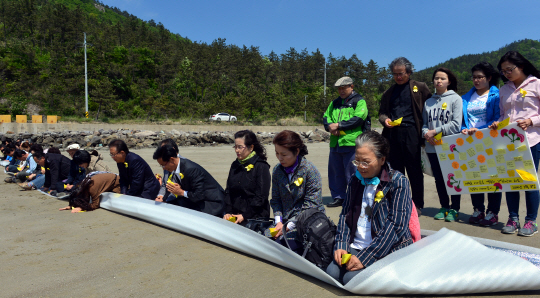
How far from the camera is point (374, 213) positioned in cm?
255

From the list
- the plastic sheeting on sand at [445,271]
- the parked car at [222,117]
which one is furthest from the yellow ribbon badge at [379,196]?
the parked car at [222,117]

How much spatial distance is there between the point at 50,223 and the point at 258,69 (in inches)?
2171

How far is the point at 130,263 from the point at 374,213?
217 cm

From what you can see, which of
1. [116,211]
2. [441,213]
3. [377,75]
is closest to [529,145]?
[441,213]

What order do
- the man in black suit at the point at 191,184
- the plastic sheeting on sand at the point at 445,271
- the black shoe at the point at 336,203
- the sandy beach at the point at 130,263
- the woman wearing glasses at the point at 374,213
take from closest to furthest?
the plastic sheeting on sand at the point at 445,271 < the woman wearing glasses at the point at 374,213 < the sandy beach at the point at 130,263 < the man in black suit at the point at 191,184 < the black shoe at the point at 336,203

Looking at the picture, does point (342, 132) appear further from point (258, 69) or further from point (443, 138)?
point (258, 69)

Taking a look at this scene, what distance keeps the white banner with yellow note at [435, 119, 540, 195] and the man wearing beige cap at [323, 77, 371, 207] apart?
3.75ft

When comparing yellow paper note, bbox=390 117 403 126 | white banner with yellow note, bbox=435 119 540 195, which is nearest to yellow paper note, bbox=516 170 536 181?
white banner with yellow note, bbox=435 119 540 195

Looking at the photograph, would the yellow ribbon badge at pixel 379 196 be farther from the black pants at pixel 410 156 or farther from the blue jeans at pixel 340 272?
the black pants at pixel 410 156

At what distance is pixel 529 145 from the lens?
3.79 meters

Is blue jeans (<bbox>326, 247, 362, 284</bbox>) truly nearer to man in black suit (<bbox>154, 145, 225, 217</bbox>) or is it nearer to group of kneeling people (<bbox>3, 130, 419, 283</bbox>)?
group of kneeling people (<bbox>3, 130, 419, 283</bbox>)

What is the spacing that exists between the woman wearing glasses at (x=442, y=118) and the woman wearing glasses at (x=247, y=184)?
2201mm

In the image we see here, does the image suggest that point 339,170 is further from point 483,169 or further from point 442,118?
point 483,169

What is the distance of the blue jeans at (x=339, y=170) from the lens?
5.29 m
